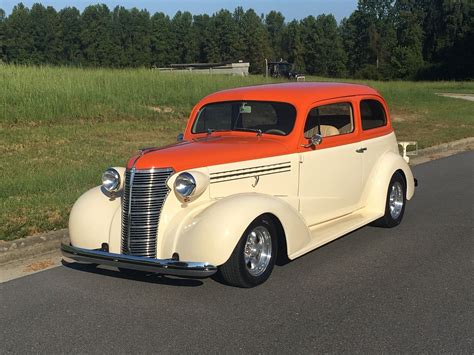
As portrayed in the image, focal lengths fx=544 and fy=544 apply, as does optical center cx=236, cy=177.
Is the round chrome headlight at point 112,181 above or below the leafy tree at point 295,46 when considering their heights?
below

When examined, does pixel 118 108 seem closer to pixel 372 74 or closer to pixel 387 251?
pixel 387 251

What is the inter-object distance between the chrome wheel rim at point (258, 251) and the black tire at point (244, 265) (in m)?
0.02

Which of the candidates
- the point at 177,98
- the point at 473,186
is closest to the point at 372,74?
the point at 177,98

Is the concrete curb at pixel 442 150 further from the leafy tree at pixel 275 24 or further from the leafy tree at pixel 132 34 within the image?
the leafy tree at pixel 275 24

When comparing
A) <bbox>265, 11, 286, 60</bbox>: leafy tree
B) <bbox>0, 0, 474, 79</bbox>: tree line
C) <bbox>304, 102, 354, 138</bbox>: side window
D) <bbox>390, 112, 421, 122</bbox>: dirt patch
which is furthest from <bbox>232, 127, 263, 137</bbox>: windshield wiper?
<bbox>265, 11, 286, 60</bbox>: leafy tree

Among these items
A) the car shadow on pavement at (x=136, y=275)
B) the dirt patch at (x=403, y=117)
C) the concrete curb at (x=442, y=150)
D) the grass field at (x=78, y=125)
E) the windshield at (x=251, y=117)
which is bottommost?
the concrete curb at (x=442, y=150)

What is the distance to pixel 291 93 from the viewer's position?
224 inches

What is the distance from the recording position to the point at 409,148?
44.8 ft

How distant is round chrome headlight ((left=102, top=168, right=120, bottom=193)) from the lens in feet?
16.3

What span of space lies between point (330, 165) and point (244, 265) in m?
1.73

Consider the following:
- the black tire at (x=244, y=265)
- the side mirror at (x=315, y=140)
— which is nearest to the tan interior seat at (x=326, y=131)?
the side mirror at (x=315, y=140)

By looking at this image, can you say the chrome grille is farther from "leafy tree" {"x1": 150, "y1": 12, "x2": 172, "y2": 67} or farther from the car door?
"leafy tree" {"x1": 150, "y1": 12, "x2": 172, "y2": 67}

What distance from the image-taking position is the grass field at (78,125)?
7.59 metres

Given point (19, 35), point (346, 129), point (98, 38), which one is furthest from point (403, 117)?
point (98, 38)
